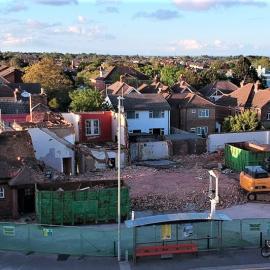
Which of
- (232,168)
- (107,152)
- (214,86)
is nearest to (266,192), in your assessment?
(232,168)

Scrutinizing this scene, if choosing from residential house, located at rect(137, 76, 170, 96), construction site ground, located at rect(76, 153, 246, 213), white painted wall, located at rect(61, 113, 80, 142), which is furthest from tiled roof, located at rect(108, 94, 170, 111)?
construction site ground, located at rect(76, 153, 246, 213)

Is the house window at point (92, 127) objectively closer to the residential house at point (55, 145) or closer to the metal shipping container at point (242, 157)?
the residential house at point (55, 145)

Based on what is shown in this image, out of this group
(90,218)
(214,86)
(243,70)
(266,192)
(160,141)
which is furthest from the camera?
(243,70)

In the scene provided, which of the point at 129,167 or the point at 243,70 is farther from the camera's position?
the point at 243,70

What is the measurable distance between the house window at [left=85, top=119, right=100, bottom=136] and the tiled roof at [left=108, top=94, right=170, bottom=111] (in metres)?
9.17

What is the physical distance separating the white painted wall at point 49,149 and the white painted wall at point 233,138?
15.9 m

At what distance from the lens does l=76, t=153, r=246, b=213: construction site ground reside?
3120cm

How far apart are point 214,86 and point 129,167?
4361cm

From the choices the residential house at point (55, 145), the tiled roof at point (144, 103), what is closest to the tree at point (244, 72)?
the tiled roof at point (144, 103)

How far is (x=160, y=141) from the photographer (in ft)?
158

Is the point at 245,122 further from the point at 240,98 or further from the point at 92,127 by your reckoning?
the point at 92,127

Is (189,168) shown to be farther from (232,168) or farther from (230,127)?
(230,127)

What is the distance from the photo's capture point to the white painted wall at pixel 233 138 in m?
50.3

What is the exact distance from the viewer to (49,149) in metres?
39.9
